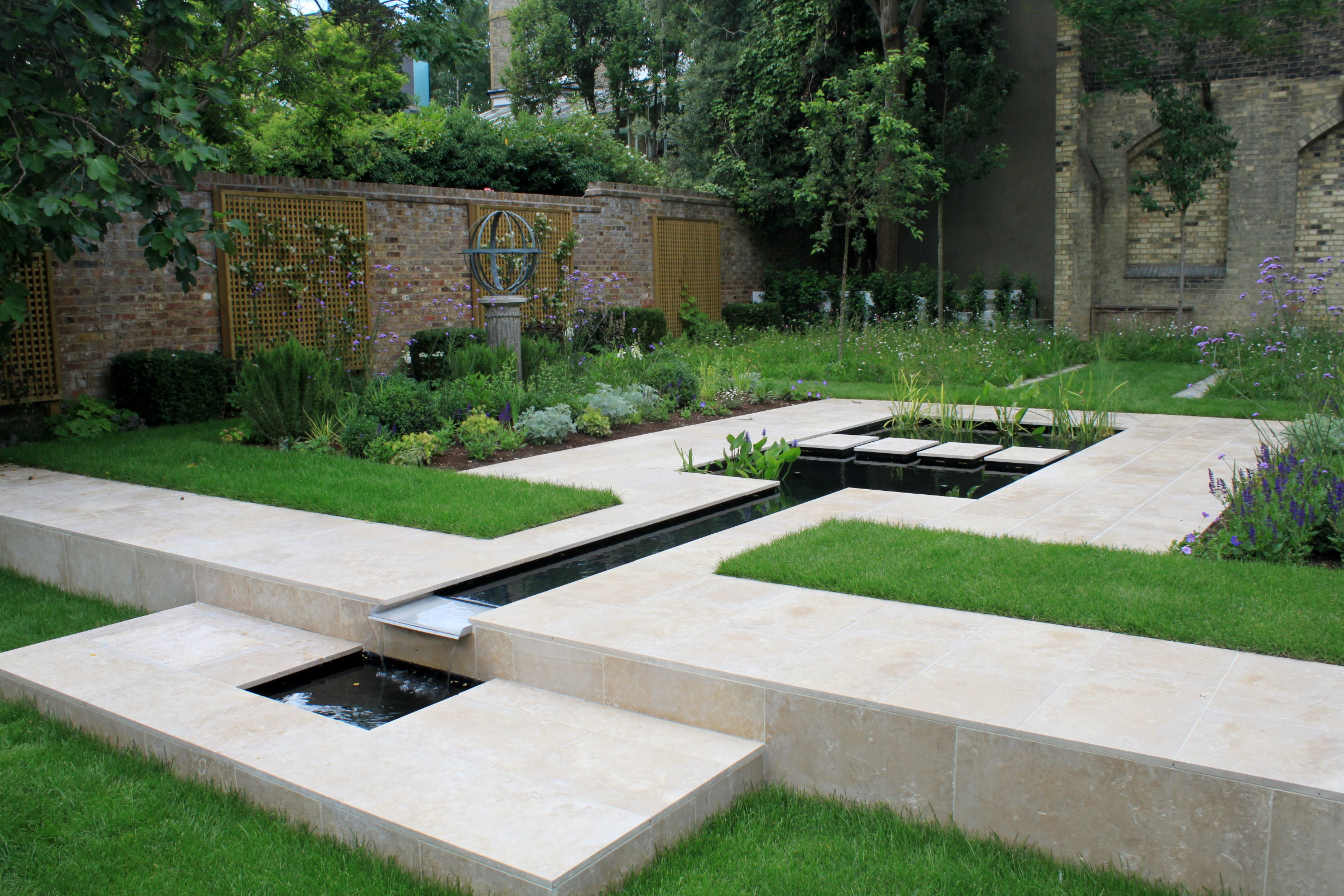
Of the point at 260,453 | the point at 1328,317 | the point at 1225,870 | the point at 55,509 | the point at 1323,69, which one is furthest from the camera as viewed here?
the point at 1323,69

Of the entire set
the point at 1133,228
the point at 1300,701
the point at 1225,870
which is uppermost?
the point at 1133,228

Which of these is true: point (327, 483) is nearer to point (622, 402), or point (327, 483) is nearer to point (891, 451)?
point (622, 402)

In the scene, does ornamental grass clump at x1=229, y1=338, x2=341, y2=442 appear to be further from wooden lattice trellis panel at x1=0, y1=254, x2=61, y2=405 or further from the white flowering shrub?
wooden lattice trellis panel at x1=0, y1=254, x2=61, y2=405

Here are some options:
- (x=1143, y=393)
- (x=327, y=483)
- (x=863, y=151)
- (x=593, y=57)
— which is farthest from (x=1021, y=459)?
(x=593, y=57)

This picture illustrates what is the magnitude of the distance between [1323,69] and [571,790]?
16106 mm

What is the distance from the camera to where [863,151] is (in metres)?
12.8

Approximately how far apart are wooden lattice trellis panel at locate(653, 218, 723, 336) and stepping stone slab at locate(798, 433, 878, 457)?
729 cm

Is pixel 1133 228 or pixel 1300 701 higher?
pixel 1133 228

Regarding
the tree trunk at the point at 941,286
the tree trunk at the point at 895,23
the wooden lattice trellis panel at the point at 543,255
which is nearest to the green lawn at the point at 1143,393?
the tree trunk at the point at 941,286

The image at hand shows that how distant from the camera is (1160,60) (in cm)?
1493

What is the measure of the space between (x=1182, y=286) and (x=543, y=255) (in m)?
9.54

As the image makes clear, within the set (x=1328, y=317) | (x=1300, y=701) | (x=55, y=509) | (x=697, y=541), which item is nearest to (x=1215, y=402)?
(x=1328, y=317)

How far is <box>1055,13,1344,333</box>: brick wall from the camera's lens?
14219mm

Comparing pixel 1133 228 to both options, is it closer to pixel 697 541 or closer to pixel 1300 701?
pixel 697 541
